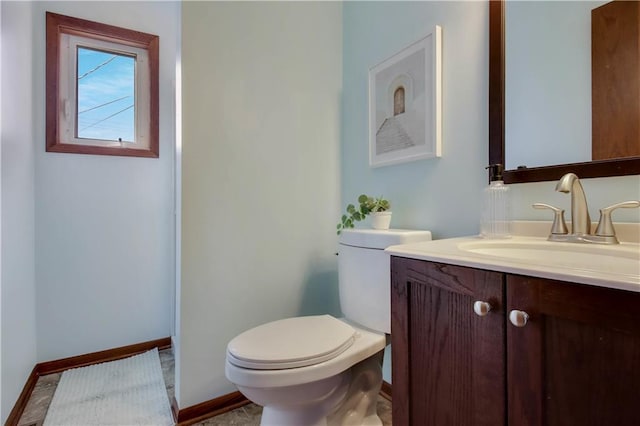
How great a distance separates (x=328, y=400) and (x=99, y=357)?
5.03 ft

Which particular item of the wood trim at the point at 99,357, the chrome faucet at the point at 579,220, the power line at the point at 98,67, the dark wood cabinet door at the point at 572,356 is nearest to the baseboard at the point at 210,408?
the wood trim at the point at 99,357

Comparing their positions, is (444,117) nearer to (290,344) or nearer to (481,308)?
(481,308)

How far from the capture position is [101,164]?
1.87 meters

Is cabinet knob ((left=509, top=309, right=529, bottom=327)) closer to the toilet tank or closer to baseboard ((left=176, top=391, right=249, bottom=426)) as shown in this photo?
the toilet tank

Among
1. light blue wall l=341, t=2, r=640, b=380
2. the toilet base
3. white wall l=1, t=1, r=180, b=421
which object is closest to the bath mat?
white wall l=1, t=1, r=180, b=421

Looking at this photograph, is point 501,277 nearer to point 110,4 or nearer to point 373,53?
point 373,53

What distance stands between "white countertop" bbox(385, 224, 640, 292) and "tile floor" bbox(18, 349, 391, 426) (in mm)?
979

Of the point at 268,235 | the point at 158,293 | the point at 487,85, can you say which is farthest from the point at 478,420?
the point at 158,293

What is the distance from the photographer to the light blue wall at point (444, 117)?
3.74 feet

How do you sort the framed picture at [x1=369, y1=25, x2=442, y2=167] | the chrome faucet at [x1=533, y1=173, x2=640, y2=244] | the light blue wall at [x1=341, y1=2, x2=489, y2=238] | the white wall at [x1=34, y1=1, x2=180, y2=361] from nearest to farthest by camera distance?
the chrome faucet at [x1=533, y1=173, x2=640, y2=244] → the light blue wall at [x1=341, y1=2, x2=489, y2=238] → the framed picture at [x1=369, y1=25, x2=442, y2=167] → the white wall at [x1=34, y1=1, x2=180, y2=361]

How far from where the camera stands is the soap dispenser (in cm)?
100

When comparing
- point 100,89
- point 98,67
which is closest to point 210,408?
point 100,89

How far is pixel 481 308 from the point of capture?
59cm

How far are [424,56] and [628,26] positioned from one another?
2.04 ft
